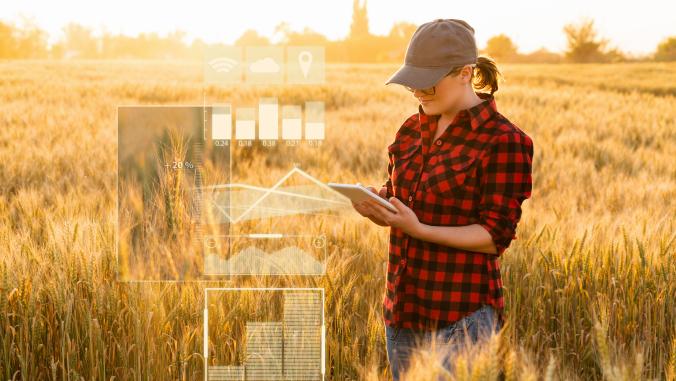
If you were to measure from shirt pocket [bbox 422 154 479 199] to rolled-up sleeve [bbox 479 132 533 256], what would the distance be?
3cm

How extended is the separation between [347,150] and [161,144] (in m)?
3.23

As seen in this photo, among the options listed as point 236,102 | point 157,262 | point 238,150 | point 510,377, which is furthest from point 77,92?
point 510,377

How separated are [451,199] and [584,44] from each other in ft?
103

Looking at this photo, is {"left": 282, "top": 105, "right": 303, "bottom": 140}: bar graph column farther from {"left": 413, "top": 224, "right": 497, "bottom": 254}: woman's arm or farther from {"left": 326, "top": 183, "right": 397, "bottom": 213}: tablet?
{"left": 413, "top": 224, "right": 497, "bottom": 254}: woman's arm

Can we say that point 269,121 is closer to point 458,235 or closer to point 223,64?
point 223,64

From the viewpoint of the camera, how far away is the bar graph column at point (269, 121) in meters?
2.42

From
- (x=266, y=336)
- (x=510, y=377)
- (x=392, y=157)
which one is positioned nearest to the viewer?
(x=510, y=377)

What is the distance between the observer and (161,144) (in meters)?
2.15

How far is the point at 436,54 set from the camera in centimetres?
Result: 166

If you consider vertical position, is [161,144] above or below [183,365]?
above

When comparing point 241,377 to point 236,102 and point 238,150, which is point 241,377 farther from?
point 236,102

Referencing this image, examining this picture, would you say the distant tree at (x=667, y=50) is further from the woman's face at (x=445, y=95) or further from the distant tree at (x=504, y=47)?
the woman's face at (x=445, y=95)

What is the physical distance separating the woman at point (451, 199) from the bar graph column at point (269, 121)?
2.45 ft

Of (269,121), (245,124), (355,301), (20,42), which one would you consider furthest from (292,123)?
(20,42)
